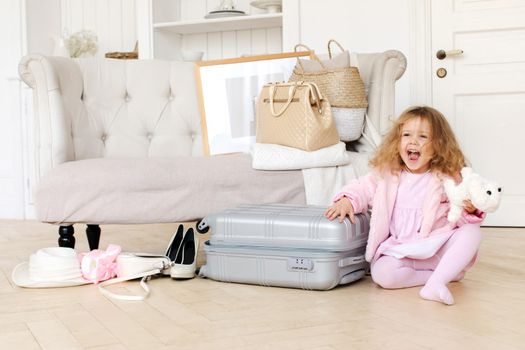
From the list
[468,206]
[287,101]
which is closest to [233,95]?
[287,101]

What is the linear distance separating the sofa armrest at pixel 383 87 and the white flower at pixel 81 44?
2.42m

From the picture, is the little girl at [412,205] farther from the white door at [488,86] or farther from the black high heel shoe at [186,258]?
the white door at [488,86]

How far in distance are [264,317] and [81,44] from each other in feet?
10.8

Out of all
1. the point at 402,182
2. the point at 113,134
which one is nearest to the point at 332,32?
the point at 113,134

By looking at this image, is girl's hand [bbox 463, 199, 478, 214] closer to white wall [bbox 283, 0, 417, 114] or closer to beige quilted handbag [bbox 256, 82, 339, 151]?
beige quilted handbag [bbox 256, 82, 339, 151]

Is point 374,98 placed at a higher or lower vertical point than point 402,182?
higher

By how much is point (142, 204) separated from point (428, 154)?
3.17 ft

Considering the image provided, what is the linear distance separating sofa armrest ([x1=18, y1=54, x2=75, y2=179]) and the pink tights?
121 centimetres

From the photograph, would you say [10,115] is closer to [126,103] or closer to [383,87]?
[126,103]

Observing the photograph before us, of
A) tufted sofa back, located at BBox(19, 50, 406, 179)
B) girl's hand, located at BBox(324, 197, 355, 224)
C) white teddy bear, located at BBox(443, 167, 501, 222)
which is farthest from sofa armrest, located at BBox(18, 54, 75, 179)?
white teddy bear, located at BBox(443, 167, 501, 222)

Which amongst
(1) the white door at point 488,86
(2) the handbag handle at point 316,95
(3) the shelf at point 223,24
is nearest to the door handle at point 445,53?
(1) the white door at point 488,86

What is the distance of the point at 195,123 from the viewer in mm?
3004

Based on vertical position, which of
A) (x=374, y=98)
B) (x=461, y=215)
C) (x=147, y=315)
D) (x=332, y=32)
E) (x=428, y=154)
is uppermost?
(x=332, y=32)

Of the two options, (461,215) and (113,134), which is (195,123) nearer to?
(113,134)
